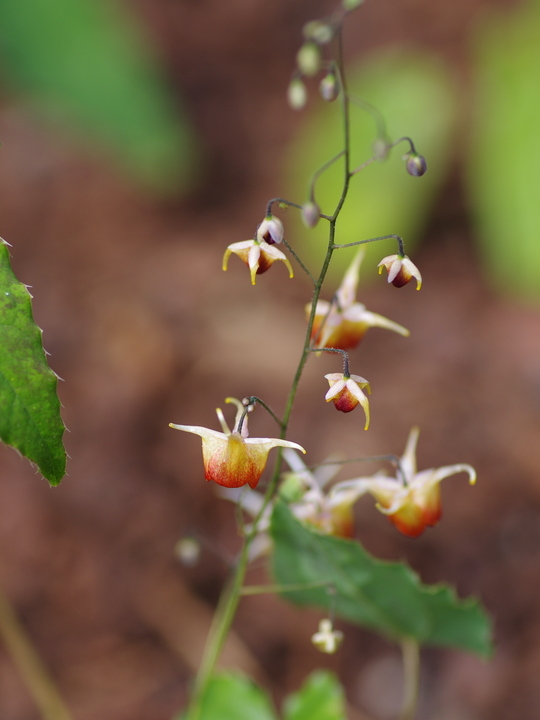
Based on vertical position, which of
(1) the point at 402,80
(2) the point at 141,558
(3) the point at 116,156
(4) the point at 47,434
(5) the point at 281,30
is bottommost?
(4) the point at 47,434

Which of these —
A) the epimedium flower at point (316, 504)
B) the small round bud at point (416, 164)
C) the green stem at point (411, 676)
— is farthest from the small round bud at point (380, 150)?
the green stem at point (411, 676)

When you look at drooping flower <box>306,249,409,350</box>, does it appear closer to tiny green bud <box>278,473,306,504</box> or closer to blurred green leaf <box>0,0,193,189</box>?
tiny green bud <box>278,473,306,504</box>

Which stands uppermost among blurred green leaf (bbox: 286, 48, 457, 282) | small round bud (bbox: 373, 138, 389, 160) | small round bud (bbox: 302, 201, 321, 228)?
blurred green leaf (bbox: 286, 48, 457, 282)

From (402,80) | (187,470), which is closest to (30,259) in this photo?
(187,470)

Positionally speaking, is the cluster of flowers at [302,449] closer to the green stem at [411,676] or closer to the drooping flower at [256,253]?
the drooping flower at [256,253]

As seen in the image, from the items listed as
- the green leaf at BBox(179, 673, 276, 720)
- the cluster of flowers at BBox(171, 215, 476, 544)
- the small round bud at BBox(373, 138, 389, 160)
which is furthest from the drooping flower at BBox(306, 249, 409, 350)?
the green leaf at BBox(179, 673, 276, 720)

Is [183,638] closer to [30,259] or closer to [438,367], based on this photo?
[438,367]

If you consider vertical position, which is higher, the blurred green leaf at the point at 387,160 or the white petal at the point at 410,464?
the blurred green leaf at the point at 387,160
